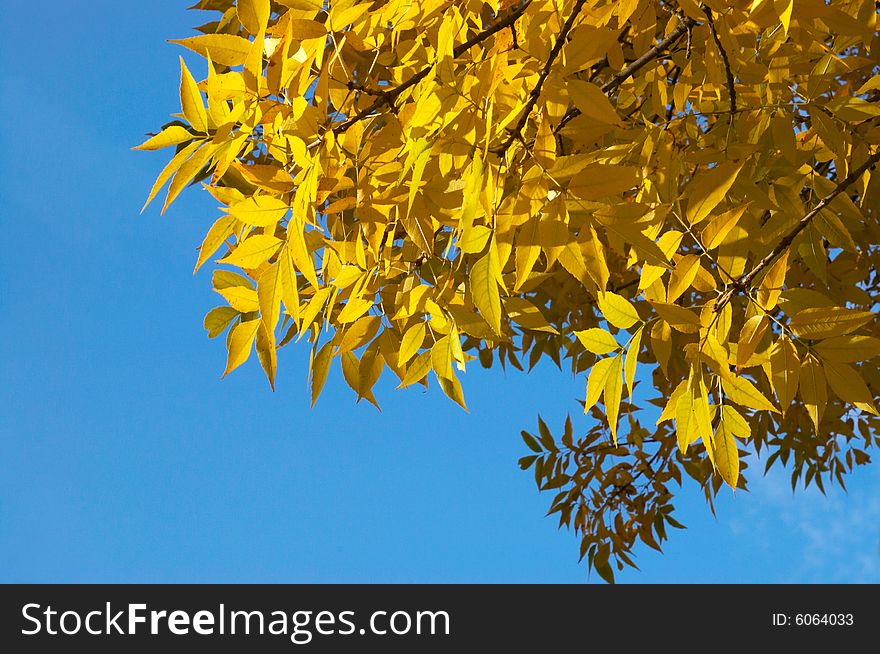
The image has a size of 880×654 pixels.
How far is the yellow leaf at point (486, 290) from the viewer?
0.89 m

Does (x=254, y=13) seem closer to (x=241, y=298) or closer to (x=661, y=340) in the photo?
(x=241, y=298)

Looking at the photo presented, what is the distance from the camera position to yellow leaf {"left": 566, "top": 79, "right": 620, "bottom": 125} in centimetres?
93

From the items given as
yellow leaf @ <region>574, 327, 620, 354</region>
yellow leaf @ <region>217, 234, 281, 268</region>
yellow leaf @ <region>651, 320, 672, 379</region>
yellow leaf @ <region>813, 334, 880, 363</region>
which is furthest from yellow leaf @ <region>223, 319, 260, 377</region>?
yellow leaf @ <region>813, 334, 880, 363</region>

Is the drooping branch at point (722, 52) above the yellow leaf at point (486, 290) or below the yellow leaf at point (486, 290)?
above

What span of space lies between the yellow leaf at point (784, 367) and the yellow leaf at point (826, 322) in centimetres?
3

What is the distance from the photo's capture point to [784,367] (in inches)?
43.4

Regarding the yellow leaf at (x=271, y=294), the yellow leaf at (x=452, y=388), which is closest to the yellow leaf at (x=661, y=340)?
the yellow leaf at (x=452, y=388)

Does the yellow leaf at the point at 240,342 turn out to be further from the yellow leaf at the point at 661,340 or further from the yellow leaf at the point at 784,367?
the yellow leaf at the point at 784,367

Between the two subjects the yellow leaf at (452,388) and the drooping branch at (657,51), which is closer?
the yellow leaf at (452,388)

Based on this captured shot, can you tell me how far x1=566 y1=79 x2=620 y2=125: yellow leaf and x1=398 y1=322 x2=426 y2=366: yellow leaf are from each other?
398 millimetres

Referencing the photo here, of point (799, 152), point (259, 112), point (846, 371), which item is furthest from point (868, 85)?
point (259, 112)

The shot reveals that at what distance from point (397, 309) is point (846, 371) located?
0.66 meters

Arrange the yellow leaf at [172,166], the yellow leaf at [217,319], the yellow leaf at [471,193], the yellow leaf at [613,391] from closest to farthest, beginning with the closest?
the yellow leaf at [471,193] → the yellow leaf at [172,166] → the yellow leaf at [613,391] → the yellow leaf at [217,319]

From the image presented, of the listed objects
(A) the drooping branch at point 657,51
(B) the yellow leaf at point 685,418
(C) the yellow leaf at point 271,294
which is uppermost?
(A) the drooping branch at point 657,51
